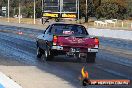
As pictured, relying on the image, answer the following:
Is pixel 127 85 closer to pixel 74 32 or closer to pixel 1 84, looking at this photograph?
pixel 1 84

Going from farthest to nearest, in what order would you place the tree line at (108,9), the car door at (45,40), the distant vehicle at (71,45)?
the tree line at (108,9)
the car door at (45,40)
the distant vehicle at (71,45)

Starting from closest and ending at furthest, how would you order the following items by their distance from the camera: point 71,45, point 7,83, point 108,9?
point 7,83, point 71,45, point 108,9

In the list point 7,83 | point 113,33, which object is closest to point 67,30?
point 7,83

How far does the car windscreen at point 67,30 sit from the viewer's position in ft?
63.6

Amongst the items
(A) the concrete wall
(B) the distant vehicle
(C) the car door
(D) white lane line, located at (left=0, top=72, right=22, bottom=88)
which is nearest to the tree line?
(A) the concrete wall

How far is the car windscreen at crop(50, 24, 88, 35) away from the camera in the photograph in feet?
63.6

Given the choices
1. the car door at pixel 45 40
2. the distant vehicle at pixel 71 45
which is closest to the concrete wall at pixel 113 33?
the car door at pixel 45 40

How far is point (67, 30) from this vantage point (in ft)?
64.5

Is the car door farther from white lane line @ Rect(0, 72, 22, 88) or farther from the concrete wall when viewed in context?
the concrete wall

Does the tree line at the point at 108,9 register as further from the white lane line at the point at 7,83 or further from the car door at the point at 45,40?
the white lane line at the point at 7,83

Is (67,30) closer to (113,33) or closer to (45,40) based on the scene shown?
(45,40)

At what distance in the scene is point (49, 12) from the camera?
60.1 m

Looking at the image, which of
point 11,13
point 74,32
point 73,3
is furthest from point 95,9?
point 74,32

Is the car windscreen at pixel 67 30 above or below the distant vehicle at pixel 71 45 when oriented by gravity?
above
